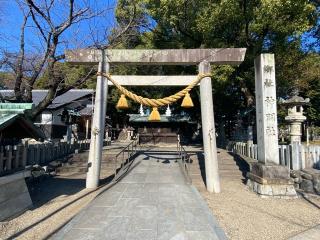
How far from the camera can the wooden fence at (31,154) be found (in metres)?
7.09

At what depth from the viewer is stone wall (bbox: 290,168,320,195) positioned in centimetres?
970

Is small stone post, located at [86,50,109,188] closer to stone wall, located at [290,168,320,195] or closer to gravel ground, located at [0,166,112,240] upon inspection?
gravel ground, located at [0,166,112,240]

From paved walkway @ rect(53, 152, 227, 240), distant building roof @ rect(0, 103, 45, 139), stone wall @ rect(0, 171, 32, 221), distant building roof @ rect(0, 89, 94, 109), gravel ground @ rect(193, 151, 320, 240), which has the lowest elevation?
gravel ground @ rect(193, 151, 320, 240)

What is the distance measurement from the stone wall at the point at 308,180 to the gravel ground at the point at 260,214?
615 mm

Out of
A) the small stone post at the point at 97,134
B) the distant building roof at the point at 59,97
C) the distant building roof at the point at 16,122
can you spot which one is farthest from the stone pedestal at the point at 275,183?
the distant building roof at the point at 59,97

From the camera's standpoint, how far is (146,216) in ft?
21.9

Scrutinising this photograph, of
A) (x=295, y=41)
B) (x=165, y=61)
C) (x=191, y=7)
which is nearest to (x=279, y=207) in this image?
(x=165, y=61)

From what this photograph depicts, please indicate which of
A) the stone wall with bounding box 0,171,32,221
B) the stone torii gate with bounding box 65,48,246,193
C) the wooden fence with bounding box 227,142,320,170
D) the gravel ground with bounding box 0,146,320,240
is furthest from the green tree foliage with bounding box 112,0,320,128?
the stone wall with bounding box 0,171,32,221

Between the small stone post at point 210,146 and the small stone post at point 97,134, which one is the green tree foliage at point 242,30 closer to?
the small stone post at point 210,146

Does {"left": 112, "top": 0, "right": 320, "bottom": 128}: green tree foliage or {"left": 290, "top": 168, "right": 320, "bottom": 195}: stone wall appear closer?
{"left": 290, "top": 168, "right": 320, "bottom": 195}: stone wall

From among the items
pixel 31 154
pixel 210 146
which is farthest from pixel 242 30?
pixel 31 154

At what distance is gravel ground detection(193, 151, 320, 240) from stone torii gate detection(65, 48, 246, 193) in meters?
1.12

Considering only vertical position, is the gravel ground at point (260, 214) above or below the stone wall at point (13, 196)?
below

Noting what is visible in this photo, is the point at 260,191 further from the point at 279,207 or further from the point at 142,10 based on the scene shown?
the point at 142,10
